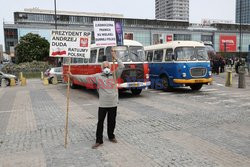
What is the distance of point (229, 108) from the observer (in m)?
10.4

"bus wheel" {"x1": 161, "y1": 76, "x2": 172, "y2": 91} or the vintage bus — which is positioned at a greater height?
the vintage bus

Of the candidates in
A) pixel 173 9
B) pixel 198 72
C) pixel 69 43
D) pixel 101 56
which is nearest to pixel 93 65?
pixel 101 56

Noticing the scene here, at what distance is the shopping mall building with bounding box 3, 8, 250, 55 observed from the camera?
80.8 m

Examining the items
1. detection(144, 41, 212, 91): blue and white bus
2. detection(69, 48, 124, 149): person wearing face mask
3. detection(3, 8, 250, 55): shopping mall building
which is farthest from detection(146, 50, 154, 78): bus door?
detection(3, 8, 250, 55): shopping mall building

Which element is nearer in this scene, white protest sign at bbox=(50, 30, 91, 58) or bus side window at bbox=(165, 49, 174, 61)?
A: white protest sign at bbox=(50, 30, 91, 58)

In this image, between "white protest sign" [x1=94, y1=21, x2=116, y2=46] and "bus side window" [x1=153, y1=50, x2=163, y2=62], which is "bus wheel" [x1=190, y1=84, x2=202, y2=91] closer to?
"bus side window" [x1=153, y1=50, x2=163, y2=62]

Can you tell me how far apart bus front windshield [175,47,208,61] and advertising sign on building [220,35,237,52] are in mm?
87350

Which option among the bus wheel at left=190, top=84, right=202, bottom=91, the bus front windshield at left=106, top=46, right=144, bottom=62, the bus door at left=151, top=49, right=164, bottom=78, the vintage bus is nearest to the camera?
the vintage bus

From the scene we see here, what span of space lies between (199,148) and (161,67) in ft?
35.5

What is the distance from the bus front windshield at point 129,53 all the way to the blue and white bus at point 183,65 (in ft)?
7.56

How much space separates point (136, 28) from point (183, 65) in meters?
74.2

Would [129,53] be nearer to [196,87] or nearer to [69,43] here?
[196,87]

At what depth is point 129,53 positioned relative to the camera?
13797mm

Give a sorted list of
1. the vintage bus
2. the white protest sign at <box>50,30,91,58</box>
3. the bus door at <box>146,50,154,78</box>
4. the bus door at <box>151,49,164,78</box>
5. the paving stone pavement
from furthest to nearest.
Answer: the bus door at <box>146,50,154,78</box> → the bus door at <box>151,49,164,78</box> → the vintage bus → the white protest sign at <box>50,30,91,58</box> → the paving stone pavement
